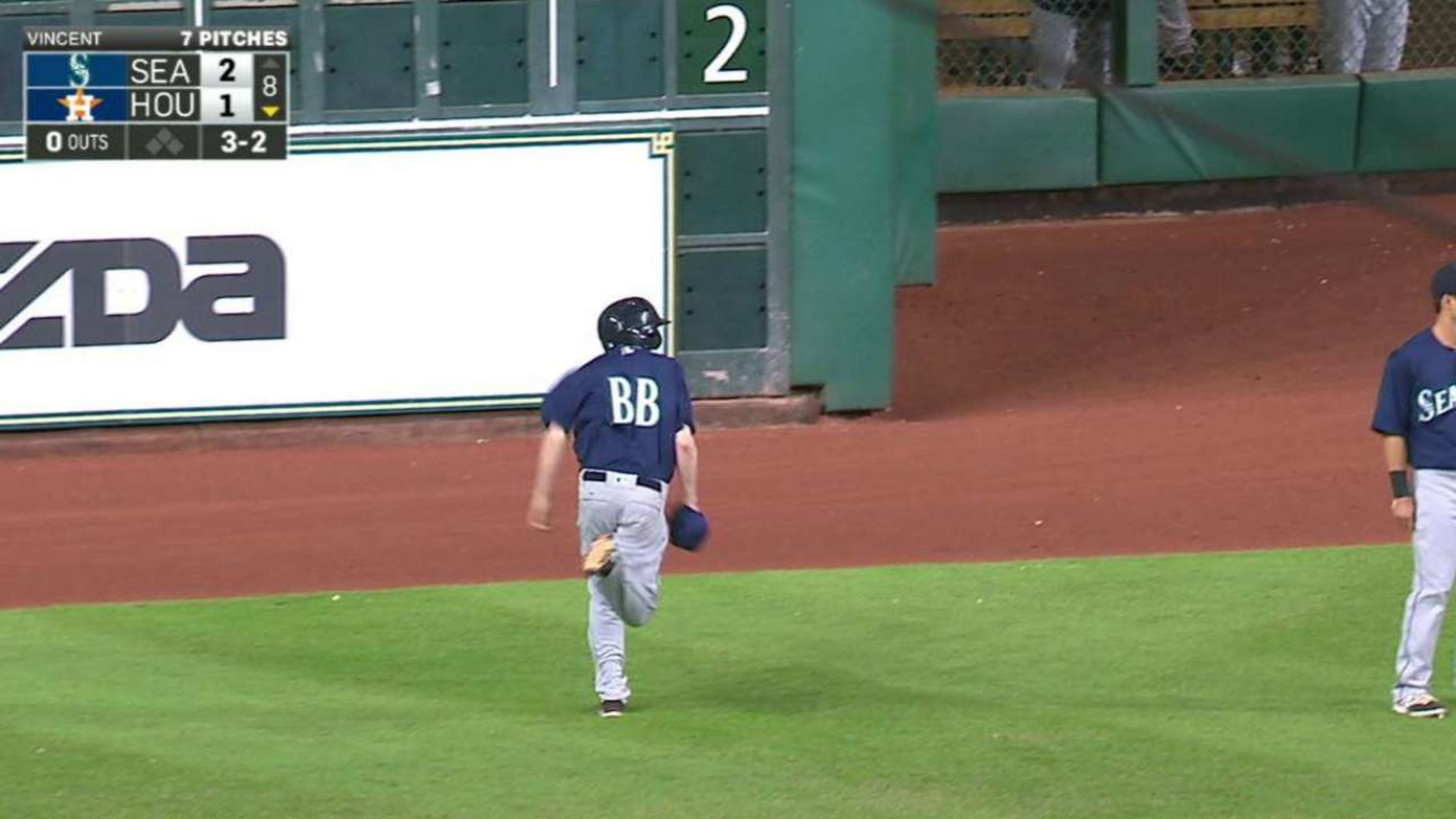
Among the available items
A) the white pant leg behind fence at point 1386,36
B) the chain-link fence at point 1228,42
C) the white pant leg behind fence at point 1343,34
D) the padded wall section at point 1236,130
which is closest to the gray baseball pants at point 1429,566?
the padded wall section at point 1236,130

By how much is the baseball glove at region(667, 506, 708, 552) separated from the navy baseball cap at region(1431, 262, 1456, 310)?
2613mm

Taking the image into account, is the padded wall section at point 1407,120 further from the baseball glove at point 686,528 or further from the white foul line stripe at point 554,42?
the baseball glove at point 686,528

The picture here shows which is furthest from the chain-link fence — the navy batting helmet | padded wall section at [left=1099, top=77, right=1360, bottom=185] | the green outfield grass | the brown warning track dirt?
the navy batting helmet

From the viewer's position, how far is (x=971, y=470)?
45.0 feet

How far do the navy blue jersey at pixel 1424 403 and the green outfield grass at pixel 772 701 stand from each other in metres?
0.95

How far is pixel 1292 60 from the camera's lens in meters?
20.3

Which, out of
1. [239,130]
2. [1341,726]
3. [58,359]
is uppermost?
[239,130]

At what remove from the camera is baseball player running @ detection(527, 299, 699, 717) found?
28.2 feet

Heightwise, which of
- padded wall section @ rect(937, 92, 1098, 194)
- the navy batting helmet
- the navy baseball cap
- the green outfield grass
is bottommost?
the green outfield grass

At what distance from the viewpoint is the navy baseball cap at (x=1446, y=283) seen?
27.8 ft

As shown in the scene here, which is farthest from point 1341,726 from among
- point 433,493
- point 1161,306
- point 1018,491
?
point 1161,306

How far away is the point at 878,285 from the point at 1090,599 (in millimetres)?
4425

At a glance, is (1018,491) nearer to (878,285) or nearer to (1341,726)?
(878,285)

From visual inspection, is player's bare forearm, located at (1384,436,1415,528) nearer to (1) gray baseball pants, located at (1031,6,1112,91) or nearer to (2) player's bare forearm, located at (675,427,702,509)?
(2) player's bare forearm, located at (675,427,702,509)
